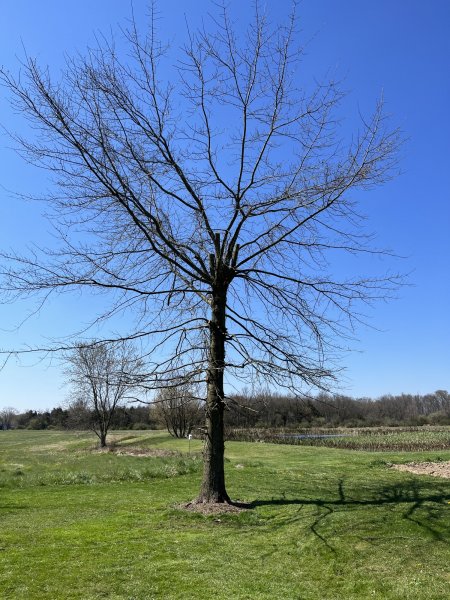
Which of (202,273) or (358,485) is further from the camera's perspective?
(358,485)

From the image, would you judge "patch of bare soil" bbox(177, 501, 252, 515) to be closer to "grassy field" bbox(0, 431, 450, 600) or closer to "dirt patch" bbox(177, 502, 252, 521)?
"dirt patch" bbox(177, 502, 252, 521)

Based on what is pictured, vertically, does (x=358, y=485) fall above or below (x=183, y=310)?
below

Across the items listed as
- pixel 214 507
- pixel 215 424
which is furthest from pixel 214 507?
pixel 215 424

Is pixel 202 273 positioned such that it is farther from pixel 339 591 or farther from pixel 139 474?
pixel 139 474

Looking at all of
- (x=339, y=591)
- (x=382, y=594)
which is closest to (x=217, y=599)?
(x=339, y=591)

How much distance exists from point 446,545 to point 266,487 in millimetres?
5528

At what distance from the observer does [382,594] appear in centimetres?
490

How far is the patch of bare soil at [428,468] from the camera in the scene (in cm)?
1235

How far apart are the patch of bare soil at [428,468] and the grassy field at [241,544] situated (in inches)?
51.7

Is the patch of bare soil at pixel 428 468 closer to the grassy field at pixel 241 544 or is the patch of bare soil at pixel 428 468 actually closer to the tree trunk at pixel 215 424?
the grassy field at pixel 241 544

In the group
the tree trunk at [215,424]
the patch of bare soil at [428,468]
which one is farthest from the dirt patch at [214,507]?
the patch of bare soil at [428,468]

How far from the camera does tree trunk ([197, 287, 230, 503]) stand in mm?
9094

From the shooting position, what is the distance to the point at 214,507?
8750mm

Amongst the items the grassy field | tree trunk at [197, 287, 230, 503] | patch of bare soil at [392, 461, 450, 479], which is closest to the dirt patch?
tree trunk at [197, 287, 230, 503]
